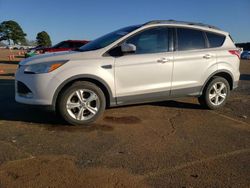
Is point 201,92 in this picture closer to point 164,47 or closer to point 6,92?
point 164,47

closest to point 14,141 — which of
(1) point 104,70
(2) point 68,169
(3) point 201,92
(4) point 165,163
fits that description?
(2) point 68,169

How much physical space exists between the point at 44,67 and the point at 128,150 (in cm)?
197

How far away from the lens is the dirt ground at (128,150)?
2957 millimetres

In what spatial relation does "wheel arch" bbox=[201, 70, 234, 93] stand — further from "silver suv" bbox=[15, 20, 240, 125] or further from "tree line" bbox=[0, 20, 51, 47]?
"tree line" bbox=[0, 20, 51, 47]

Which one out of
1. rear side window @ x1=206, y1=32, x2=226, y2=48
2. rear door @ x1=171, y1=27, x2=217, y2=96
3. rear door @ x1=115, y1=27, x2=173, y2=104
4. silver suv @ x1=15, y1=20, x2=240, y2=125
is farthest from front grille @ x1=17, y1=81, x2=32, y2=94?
rear side window @ x1=206, y1=32, x2=226, y2=48

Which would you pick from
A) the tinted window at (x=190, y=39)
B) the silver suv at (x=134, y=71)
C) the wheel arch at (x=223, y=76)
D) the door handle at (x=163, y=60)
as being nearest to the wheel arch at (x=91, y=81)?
the silver suv at (x=134, y=71)

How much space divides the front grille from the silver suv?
0.01 meters

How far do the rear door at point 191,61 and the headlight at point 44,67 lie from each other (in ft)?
7.36

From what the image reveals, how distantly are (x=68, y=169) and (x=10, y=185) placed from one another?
63 cm

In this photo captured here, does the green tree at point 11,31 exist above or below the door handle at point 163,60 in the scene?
above

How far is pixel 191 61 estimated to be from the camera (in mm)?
5492

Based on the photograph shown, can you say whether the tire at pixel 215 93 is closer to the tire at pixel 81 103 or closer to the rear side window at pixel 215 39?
the rear side window at pixel 215 39

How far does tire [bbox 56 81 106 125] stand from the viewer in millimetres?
4590

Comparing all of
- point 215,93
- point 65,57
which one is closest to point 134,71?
point 65,57
